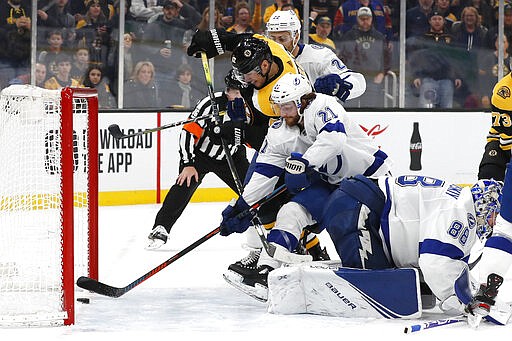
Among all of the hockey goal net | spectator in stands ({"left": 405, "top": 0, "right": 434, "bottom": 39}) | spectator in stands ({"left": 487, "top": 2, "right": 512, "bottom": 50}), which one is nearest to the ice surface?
the hockey goal net

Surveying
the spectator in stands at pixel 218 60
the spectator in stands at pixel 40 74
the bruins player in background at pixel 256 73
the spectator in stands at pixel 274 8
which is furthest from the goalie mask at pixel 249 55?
the spectator in stands at pixel 274 8

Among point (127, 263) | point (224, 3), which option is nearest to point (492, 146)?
point (127, 263)

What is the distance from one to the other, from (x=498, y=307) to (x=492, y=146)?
1635 mm

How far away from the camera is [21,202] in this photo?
13.5 ft

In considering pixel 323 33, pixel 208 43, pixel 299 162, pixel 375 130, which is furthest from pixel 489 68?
pixel 299 162

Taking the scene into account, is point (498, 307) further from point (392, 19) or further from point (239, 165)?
point (392, 19)

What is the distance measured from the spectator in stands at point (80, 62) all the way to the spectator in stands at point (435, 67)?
253cm

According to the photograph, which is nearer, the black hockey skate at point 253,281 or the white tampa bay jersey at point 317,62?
the black hockey skate at point 253,281

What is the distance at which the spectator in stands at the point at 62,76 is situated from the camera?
7.25m

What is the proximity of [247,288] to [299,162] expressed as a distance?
53 centimetres

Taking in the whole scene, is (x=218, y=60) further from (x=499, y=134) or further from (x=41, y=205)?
(x=41, y=205)

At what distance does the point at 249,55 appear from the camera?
165 inches

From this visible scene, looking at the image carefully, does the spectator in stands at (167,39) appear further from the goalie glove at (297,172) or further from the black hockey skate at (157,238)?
the goalie glove at (297,172)

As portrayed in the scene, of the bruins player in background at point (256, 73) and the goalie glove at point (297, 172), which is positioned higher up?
the bruins player in background at point (256, 73)
